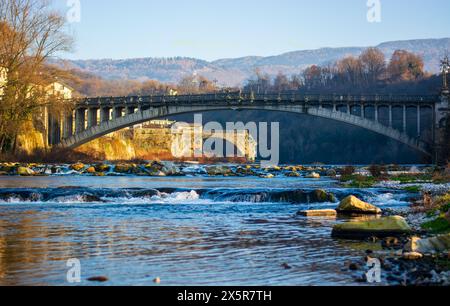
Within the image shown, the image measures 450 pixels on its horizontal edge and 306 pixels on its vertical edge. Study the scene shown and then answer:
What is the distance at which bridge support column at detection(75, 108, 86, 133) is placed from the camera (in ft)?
311

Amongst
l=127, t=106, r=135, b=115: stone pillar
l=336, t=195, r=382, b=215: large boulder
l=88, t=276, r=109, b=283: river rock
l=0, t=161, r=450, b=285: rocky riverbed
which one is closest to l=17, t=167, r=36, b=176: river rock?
l=0, t=161, r=450, b=285: rocky riverbed

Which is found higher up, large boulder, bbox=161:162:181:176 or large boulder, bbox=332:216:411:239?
large boulder, bbox=332:216:411:239

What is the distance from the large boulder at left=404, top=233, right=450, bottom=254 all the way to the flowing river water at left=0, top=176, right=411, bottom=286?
1.25 meters

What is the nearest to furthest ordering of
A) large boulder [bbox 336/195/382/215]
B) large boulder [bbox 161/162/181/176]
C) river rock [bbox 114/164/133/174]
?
large boulder [bbox 336/195/382/215] → river rock [bbox 114/164/133/174] → large boulder [bbox 161/162/181/176]

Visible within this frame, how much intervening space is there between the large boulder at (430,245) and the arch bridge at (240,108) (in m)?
63.8

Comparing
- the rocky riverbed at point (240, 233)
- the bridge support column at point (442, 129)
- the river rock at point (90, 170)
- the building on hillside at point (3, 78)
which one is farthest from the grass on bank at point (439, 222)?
the building on hillside at point (3, 78)

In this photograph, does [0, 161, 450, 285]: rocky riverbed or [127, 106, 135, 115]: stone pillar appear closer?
[0, 161, 450, 285]: rocky riverbed

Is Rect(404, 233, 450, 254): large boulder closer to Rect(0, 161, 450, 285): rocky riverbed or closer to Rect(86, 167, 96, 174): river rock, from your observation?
Rect(0, 161, 450, 285): rocky riverbed

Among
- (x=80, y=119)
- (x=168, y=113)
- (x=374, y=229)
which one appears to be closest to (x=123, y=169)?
(x=168, y=113)

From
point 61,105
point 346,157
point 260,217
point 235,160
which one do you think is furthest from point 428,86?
point 260,217

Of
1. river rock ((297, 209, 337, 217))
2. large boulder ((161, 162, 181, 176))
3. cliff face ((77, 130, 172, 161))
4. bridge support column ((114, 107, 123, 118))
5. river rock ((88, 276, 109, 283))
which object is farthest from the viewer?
cliff face ((77, 130, 172, 161))

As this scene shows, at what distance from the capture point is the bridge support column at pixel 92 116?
94312mm

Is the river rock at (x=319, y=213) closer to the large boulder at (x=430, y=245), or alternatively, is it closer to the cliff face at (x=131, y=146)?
the large boulder at (x=430, y=245)
